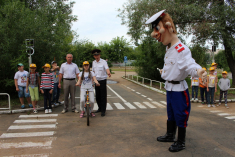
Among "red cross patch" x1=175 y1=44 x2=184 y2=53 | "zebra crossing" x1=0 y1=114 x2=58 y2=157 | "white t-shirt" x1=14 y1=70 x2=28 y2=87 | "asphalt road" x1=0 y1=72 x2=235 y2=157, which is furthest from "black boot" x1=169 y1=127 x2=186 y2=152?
"white t-shirt" x1=14 y1=70 x2=28 y2=87

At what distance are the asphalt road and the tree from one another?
787 cm

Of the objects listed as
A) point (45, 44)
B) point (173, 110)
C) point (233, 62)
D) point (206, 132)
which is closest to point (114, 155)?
point (173, 110)

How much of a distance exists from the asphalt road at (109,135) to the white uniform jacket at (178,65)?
1.35 meters

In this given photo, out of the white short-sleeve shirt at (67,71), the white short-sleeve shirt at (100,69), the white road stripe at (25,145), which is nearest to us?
the white road stripe at (25,145)

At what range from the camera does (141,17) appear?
1563cm

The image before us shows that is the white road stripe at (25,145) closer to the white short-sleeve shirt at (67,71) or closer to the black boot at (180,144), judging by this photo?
the black boot at (180,144)

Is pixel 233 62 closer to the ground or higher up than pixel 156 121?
higher up

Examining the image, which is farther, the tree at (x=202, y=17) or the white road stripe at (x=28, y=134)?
the tree at (x=202, y=17)

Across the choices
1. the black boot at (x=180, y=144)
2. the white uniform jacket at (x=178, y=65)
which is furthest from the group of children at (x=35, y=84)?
the black boot at (x=180, y=144)

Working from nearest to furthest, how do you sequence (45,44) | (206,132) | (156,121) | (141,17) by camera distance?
(206,132)
(156,121)
(45,44)
(141,17)

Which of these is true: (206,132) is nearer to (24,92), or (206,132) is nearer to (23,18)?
(24,92)

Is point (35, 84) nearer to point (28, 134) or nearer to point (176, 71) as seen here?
point (28, 134)

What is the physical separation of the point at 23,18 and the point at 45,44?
5.16 ft

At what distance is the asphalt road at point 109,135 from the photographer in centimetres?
418
